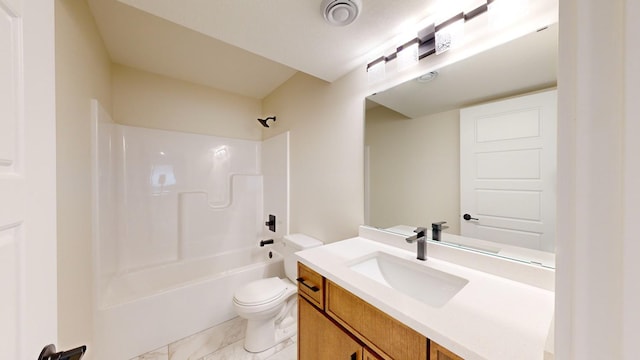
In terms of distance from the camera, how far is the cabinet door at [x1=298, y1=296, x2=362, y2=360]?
0.88 m

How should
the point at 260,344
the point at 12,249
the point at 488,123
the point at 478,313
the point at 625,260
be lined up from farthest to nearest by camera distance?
the point at 260,344
the point at 488,123
the point at 478,313
the point at 12,249
the point at 625,260

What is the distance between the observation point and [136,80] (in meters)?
2.07

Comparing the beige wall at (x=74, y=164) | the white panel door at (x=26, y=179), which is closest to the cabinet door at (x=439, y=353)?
the white panel door at (x=26, y=179)

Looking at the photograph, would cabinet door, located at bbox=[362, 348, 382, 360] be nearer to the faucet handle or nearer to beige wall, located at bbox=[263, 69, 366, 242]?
the faucet handle

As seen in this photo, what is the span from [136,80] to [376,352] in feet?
9.47

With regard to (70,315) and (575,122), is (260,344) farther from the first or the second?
(575,122)

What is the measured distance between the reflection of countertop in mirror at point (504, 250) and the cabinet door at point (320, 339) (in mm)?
706

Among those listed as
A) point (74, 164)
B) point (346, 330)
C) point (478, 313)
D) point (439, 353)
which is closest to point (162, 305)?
point (74, 164)

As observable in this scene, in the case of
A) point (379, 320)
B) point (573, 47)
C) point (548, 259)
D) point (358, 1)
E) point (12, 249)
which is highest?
point (358, 1)

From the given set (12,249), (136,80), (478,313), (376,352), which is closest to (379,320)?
(376,352)

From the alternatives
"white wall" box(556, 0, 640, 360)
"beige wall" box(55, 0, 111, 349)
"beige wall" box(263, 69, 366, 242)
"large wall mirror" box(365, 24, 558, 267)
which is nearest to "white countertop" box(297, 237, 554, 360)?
"large wall mirror" box(365, 24, 558, 267)

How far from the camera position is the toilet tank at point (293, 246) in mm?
1822

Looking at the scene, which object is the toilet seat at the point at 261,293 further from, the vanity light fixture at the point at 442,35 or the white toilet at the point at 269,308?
the vanity light fixture at the point at 442,35

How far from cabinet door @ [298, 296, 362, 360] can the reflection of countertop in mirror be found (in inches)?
27.8
